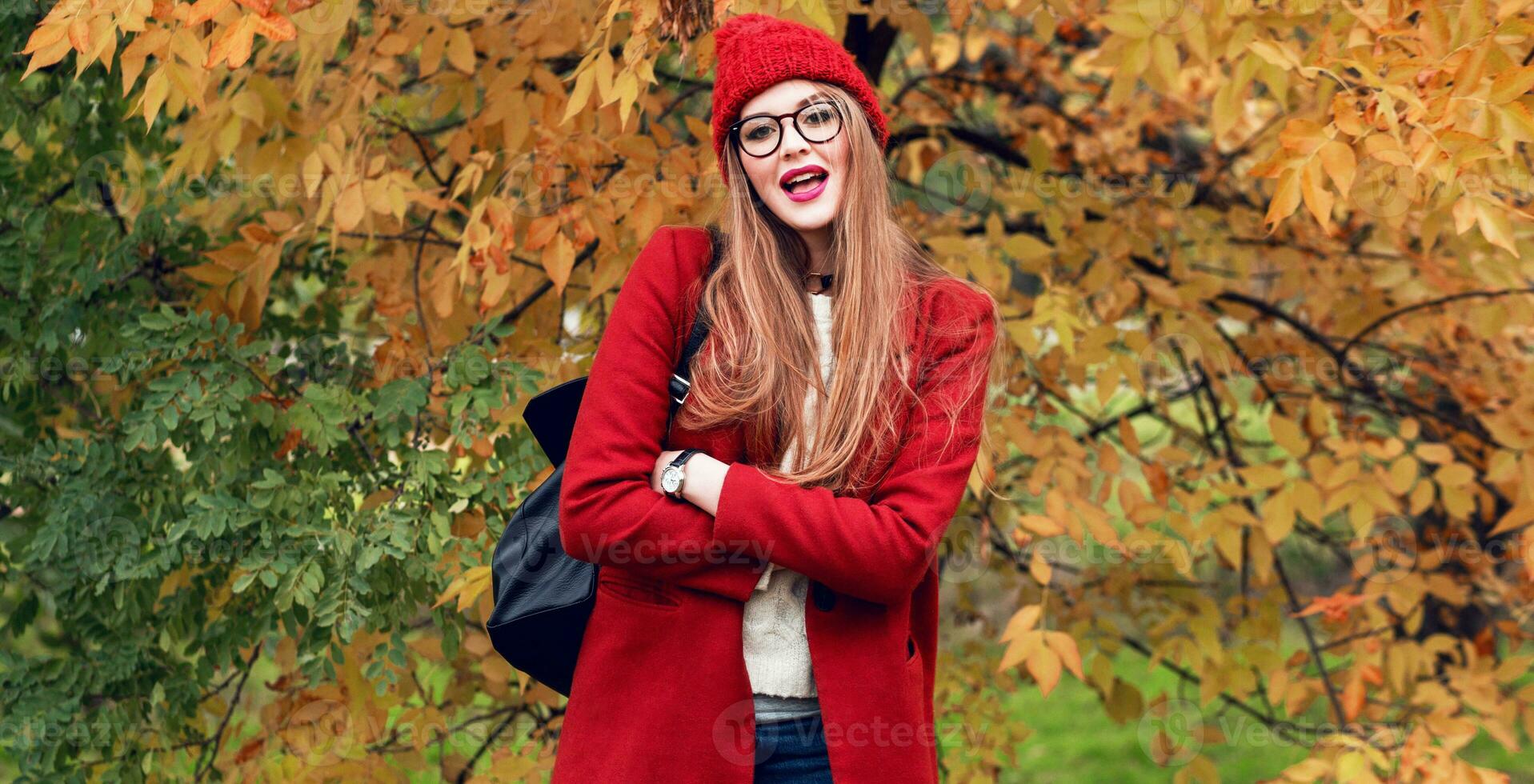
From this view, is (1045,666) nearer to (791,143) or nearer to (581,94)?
(791,143)

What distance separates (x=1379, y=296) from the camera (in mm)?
3848

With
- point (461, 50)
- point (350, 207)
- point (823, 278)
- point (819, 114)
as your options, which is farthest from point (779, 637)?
point (461, 50)

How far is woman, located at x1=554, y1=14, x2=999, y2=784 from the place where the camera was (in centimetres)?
169

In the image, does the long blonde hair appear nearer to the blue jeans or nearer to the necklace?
the necklace

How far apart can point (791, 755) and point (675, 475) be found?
402 mm

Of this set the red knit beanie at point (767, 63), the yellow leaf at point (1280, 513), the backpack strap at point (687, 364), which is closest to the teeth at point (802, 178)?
the red knit beanie at point (767, 63)

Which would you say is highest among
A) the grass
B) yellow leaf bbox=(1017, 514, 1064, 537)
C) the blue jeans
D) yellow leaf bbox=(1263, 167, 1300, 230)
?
yellow leaf bbox=(1263, 167, 1300, 230)

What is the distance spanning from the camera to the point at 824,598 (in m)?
1.74

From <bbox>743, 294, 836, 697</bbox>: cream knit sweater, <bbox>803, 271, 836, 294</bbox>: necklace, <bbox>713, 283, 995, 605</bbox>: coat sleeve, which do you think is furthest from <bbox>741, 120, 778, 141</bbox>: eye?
<bbox>743, 294, 836, 697</bbox>: cream knit sweater

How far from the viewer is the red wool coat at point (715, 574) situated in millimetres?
1668

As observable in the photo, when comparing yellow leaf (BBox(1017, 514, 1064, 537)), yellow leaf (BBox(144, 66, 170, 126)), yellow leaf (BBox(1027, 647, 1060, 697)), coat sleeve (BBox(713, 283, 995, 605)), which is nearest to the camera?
coat sleeve (BBox(713, 283, 995, 605))

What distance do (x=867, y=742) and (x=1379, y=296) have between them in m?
2.83

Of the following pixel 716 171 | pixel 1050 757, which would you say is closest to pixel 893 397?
pixel 716 171

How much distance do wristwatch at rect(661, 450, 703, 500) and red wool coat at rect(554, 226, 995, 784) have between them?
0.02 metres
